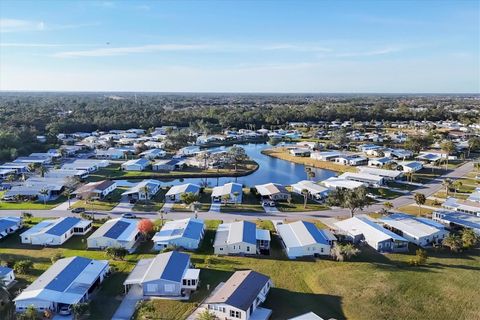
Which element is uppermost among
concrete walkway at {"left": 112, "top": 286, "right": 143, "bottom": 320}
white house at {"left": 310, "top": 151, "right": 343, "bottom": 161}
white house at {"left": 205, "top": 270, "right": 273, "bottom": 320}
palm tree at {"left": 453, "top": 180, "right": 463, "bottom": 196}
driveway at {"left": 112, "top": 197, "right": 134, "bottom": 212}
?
white house at {"left": 310, "top": 151, "right": 343, "bottom": 161}

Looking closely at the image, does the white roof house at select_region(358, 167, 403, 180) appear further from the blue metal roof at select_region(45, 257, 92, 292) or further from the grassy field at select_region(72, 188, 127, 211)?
the blue metal roof at select_region(45, 257, 92, 292)

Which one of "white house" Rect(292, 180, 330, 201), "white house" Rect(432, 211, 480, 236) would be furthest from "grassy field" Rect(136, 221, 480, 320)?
"white house" Rect(292, 180, 330, 201)

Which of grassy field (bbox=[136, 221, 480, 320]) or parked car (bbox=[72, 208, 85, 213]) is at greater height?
parked car (bbox=[72, 208, 85, 213])

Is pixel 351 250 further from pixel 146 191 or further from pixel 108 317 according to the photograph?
pixel 146 191

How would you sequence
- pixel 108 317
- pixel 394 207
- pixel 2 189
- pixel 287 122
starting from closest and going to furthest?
pixel 108 317 < pixel 394 207 < pixel 2 189 < pixel 287 122

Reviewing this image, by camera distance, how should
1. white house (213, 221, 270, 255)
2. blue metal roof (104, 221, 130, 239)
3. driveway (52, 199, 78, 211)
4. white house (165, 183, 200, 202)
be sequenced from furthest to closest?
white house (165, 183, 200, 202)
driveway (52, 199, 78, 211)
blue metal roof (104, 221, 130, 239)
white house (213, 221, 270, 255)

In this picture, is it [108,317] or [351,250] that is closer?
[108,317]

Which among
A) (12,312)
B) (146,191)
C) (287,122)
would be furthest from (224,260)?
(287,122)

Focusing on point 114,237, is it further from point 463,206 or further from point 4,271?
point 463,206
